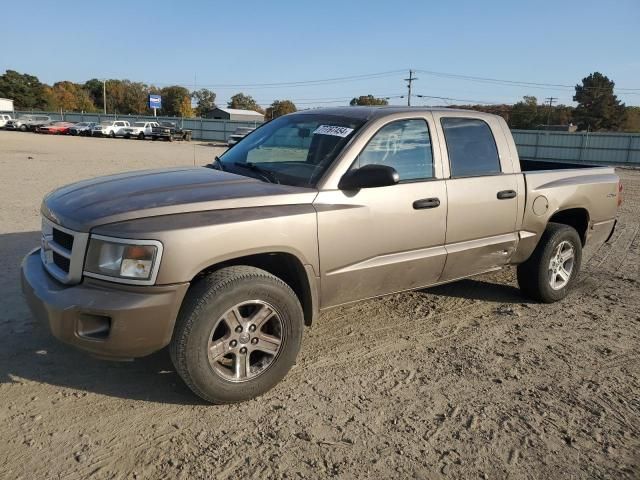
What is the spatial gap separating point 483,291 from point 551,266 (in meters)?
0.76

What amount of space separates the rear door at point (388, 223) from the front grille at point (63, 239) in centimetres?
151

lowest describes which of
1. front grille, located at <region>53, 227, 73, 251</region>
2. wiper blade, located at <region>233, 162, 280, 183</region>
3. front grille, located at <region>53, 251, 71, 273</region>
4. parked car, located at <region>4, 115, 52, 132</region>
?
front grille, located at <region>53, 251, 71, 273</region>

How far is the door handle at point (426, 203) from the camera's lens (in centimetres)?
392

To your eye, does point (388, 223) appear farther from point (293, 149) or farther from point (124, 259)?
point (124, 259)

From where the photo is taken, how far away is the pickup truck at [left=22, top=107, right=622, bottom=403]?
2877mm

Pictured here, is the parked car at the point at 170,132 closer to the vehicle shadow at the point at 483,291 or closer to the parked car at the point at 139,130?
the parked car at the point at 139,130

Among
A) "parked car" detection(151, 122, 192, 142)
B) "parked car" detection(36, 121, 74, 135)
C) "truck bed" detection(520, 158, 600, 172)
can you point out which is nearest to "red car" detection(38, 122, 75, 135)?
"parked car" detection(36, 121, 74, 135)

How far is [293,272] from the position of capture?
11.6 feet

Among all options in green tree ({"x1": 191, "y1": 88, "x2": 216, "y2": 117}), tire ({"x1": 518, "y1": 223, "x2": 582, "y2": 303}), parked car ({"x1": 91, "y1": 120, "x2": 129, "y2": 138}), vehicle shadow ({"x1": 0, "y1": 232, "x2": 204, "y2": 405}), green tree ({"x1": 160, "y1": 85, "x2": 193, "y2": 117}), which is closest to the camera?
vehicle shadow ({"x1": 0, "y1": 232, "x2": 204, "y2": 405})

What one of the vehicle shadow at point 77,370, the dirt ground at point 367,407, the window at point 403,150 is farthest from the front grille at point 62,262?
the window at point 403,150

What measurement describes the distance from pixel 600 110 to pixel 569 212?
86.2m

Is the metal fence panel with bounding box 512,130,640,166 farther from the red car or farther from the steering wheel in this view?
the red car

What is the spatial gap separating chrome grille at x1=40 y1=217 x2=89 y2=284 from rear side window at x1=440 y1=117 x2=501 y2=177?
2839 mm

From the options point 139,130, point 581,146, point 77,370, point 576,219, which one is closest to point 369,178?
point 77,370
